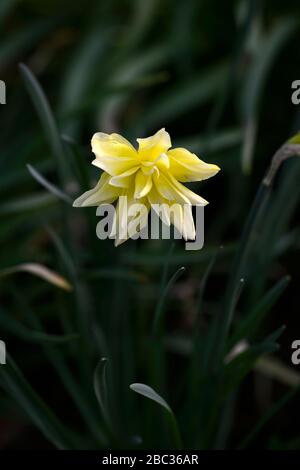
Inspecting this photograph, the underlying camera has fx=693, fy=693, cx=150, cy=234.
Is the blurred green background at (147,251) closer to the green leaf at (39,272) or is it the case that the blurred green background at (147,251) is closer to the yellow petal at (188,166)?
the green leaf at (39,272)

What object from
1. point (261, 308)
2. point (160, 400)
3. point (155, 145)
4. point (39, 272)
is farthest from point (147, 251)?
point (155, 145)

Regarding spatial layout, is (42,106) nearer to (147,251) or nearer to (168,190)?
(168,190)

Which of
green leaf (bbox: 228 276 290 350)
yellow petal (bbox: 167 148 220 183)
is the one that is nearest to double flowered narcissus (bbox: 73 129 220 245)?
yellow petal (bbox: 167 148 220 183)

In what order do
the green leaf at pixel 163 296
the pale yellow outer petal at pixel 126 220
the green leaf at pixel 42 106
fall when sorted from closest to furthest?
1. the pale yellow outer petal at pixel 126 220
2. the green leaf at pixel 163 296
3. the green leaf at pixel 42 106

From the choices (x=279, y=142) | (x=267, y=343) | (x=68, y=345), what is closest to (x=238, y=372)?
(x=267, y=343)

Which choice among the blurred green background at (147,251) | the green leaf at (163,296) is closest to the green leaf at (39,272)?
the blurred green background at (147,251)

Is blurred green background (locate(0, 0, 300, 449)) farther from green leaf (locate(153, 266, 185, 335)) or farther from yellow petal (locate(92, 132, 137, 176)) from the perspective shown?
yellow petal (locate(92, 132, 137, 176))
